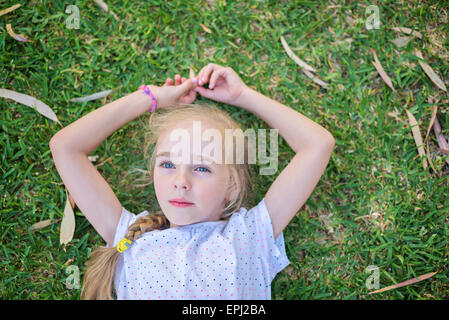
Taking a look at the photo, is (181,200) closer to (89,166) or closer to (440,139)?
(89,166)

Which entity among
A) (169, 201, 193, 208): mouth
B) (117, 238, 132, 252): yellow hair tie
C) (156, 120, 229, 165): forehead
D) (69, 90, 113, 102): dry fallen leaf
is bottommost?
(117, 238, 132, 252): yellow hair tie

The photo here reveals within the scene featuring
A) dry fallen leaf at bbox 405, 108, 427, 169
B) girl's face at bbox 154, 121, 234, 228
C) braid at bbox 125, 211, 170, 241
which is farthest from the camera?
dry fallen leaf at bbox 405, 108, 427, 169

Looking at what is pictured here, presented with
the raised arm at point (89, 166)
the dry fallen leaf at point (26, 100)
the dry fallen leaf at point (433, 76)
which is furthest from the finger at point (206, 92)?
the dry fallen leaf at point (433, 76)

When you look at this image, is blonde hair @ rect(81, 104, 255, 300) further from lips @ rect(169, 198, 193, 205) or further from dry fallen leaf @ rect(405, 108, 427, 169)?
dry fallen leaf @ rect(405, 108, 427, 169)

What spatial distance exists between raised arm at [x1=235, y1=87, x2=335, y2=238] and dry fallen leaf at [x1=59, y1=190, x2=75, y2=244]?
1146 mm

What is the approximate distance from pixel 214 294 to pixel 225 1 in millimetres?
1712

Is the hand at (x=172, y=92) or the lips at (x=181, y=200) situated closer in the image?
the lips at (x=181, y=200)

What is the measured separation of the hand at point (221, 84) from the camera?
2.24 meters

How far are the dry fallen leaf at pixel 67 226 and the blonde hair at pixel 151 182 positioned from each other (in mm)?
185

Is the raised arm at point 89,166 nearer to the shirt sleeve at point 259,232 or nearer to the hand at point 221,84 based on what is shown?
the hand at point 221,84

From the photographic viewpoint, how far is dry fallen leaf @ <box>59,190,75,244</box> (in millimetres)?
2301

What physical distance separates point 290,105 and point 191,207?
91 centimetres

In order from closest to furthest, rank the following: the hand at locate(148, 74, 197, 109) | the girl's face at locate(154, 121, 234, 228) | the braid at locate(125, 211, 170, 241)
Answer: the girl's face at locate(154, 121, 234, 228) → the braid at locate(125, 211, 170, 241) → the hand at locate(148, 74, 197, 109)

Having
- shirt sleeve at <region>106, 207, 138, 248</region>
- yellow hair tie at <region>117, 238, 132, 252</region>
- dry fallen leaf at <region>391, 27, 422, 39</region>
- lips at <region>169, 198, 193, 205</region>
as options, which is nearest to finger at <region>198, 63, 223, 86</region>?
lips at <region>169, 198, 193, 205</region>
